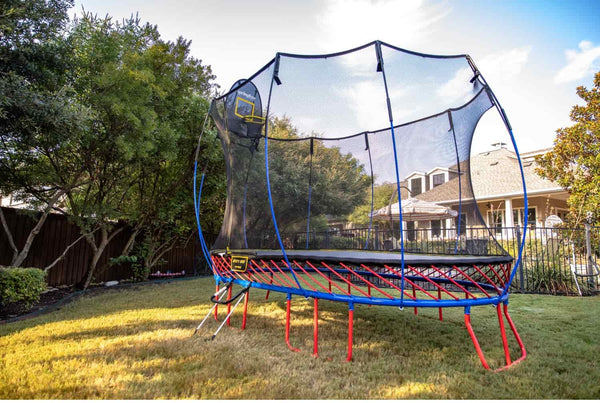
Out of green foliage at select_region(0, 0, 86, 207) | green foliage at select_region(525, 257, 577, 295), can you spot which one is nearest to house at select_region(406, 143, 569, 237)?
green foliage at select_region(525, 257, 577, 295)

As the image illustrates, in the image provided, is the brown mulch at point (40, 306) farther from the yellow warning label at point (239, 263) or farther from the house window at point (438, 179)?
the house window at point (438, 179)

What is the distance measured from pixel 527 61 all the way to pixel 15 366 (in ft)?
27.3

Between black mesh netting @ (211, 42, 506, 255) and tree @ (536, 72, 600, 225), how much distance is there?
373cm

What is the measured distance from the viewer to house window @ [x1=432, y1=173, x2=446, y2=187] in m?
3.58

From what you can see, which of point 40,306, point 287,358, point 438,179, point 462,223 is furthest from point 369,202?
point 40,306

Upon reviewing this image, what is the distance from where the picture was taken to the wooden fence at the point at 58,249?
14.9 feet

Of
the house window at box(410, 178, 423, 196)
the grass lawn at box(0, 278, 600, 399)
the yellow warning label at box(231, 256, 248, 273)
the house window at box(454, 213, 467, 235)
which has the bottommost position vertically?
the grass lawn at box(0, 278, 600, 399)

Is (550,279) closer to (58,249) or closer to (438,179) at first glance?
(438,179)

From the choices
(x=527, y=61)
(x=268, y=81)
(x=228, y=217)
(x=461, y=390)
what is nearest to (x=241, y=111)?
(x=268, y=81)

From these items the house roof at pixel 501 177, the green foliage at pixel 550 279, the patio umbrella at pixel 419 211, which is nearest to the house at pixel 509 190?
the house roof at pixel 501 177

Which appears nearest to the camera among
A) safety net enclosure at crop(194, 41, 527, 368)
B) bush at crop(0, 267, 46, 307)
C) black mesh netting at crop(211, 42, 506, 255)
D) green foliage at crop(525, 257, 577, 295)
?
safety net enclosure at crop(194, 41, 527, 368)

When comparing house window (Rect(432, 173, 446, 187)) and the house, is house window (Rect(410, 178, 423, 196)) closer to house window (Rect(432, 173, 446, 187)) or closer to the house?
house window (Rect(432, 173, 446, 187))

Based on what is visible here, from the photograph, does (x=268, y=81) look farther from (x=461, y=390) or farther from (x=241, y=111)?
(x=461, y=390)

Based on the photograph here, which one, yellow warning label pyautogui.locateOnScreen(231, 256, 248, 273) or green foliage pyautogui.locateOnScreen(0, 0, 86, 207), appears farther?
green foliage pyautogui.locateOnScreen(0, 0, 86, 207)
